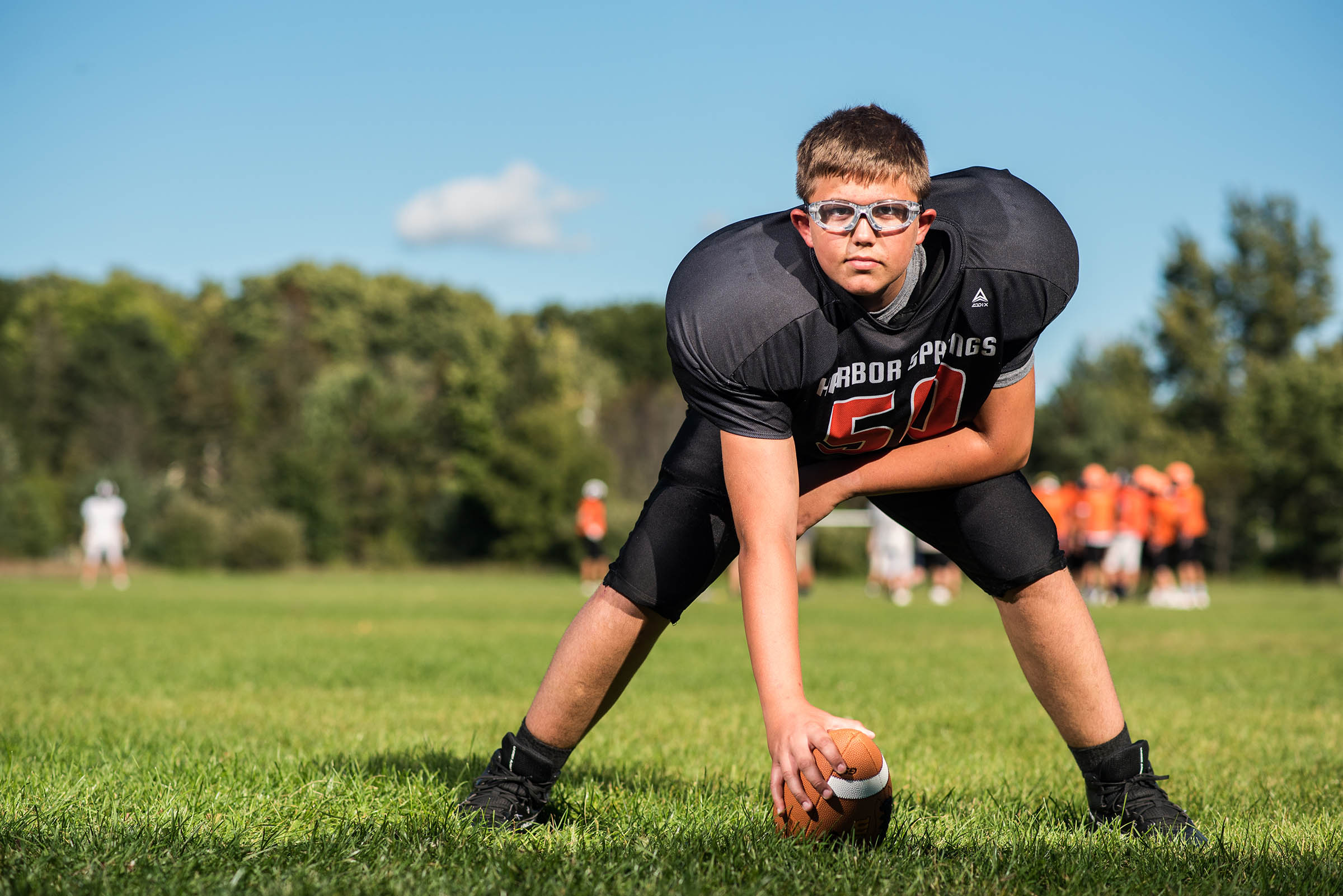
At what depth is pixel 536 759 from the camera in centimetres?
352

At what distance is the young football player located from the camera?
9.21 ft

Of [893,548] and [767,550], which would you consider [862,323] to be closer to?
[767,550]

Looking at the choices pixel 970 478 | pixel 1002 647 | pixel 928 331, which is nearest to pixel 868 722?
pixel 970 478

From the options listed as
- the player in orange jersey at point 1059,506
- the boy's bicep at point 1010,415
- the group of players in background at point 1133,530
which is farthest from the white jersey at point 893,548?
the boy's bicep at point 1010,415

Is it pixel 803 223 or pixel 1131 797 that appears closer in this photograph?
Result: pixel 803 223

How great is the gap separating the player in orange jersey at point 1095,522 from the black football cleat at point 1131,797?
19915mm

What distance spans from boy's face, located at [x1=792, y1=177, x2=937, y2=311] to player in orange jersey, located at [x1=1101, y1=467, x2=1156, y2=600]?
21945 millimetres

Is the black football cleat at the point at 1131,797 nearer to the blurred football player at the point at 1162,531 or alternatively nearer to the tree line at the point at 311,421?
the blurred football player at the point at 1162,531

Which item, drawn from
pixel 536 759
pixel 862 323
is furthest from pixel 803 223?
pixel 536 759

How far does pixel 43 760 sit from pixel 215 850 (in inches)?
76.0

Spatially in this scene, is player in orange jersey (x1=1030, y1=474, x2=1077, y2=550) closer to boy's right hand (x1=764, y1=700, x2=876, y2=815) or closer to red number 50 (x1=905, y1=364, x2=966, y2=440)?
red number 50 (x1=905, y1=364, x2=966, y2=440)

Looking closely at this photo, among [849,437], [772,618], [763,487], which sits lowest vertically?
[772,618]

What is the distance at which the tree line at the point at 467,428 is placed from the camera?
4131 cm

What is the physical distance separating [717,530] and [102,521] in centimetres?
2763
